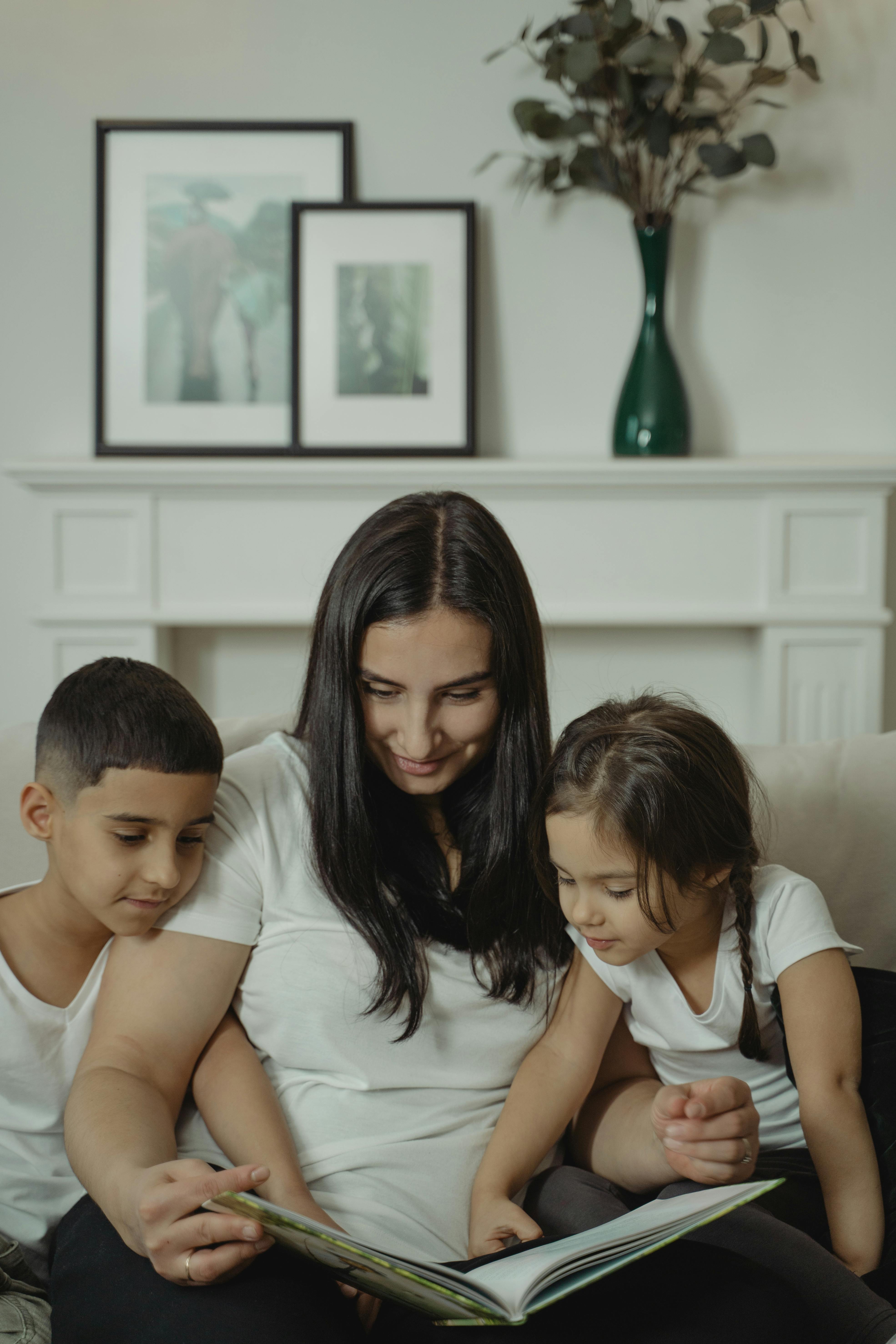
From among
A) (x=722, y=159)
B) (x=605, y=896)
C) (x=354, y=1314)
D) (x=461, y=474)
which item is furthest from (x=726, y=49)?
(x=354, y=1314)

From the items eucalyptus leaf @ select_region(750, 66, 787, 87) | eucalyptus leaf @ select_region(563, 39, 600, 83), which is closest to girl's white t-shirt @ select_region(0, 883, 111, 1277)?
eucalyptus leaf @ select_region(563, 39, 600, 83)

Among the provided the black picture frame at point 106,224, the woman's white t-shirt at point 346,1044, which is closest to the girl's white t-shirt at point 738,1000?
the woman's white t-shirt at point 346,1044

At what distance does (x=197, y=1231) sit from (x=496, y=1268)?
22 centimetres

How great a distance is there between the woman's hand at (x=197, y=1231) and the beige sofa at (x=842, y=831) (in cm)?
59

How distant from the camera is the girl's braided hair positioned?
1045 mm

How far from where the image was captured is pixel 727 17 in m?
2.28

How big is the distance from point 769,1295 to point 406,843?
1.68ft

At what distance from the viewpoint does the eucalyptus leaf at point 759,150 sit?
7.79ft

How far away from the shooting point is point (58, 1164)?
1.05 metres

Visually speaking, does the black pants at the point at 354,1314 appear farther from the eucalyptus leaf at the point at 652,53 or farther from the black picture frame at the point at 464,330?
the eucalyptus leaf at the point at 652,53

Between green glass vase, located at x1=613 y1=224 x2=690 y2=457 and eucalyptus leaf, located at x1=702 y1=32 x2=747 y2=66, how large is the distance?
1.14 feet

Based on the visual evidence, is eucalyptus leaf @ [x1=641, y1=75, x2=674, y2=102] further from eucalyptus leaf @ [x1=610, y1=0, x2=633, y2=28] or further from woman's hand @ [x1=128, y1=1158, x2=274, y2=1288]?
woman's hand @ [x1=128, y1=1158, x2=274, y2=1288]

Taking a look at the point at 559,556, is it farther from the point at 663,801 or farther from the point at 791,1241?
the point at 791,1241

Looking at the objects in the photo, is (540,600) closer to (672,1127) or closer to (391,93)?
(391,93)
